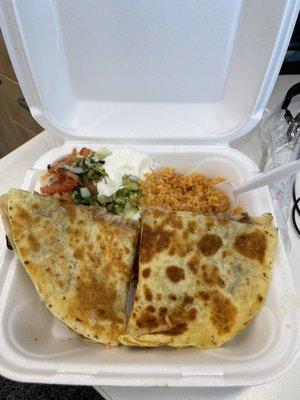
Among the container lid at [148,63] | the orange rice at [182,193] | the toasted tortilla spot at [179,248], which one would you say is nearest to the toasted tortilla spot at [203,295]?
the toasted tortilla spot at [179,248]

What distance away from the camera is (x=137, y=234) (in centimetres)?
99

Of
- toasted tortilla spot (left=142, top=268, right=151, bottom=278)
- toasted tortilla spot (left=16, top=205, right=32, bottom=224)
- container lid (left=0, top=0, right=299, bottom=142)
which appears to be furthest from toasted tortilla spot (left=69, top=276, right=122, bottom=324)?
→ container lid (left=0, top=0, right=299, bottom=142)

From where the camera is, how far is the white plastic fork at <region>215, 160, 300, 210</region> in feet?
2.69

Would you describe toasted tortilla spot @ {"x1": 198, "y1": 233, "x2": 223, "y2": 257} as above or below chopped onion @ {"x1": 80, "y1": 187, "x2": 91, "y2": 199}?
above

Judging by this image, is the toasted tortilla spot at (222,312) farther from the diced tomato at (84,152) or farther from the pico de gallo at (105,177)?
the diced tomato at (84,152)

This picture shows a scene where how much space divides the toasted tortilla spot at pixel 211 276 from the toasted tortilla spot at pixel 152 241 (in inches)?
4.8

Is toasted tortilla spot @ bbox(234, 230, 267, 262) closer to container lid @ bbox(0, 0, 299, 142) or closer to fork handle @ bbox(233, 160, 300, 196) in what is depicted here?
fork handle @ bbox(233, 160, 300, 196)

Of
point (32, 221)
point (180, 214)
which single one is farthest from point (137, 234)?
point (32, 221)

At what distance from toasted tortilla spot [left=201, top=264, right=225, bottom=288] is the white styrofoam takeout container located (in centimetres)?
14

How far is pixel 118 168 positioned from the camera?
1143mm

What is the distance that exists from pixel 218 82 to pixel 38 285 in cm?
87

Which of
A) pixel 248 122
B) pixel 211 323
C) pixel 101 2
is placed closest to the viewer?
pixel 211 323

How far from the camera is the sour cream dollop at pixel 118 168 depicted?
114 cm

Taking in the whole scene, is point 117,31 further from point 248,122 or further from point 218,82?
point 248,122
